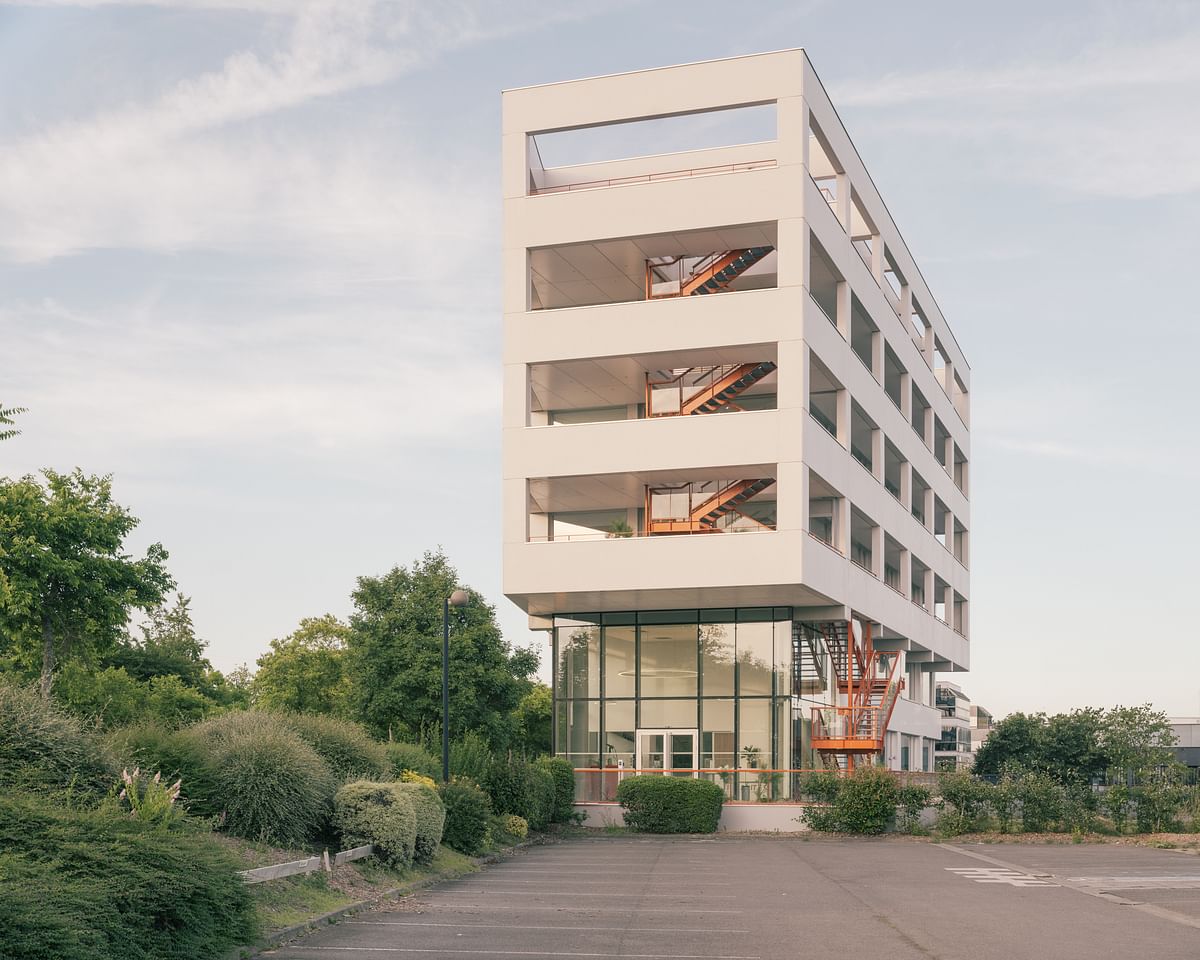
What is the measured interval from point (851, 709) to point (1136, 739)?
10879 millimetres

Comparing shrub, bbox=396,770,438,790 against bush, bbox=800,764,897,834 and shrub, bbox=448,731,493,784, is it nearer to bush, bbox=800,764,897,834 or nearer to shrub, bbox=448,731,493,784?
shrub, bbox=448,731,493,784

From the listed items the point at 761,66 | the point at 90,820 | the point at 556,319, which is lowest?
the point at 90,820

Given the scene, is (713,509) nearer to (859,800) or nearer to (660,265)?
(660,265)

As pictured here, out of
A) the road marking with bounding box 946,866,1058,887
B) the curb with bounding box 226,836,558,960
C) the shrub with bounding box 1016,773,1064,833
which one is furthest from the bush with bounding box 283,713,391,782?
the shrub with bounding box 1016,773,1064,833

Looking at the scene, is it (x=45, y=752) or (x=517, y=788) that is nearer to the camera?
(x=45, y=752)

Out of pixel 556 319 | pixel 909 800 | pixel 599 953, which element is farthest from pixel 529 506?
pixel 599 953

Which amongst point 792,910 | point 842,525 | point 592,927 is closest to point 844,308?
point 842,525

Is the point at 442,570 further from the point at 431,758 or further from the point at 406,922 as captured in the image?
the point at 406,922

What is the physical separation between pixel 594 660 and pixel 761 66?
19408mm

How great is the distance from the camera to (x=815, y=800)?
4106cm

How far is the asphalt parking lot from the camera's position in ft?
49.5

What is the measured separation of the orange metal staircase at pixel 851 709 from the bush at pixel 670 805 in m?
6.22

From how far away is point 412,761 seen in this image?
2792 centimetres

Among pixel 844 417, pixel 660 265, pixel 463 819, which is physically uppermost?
pixel 660 265
